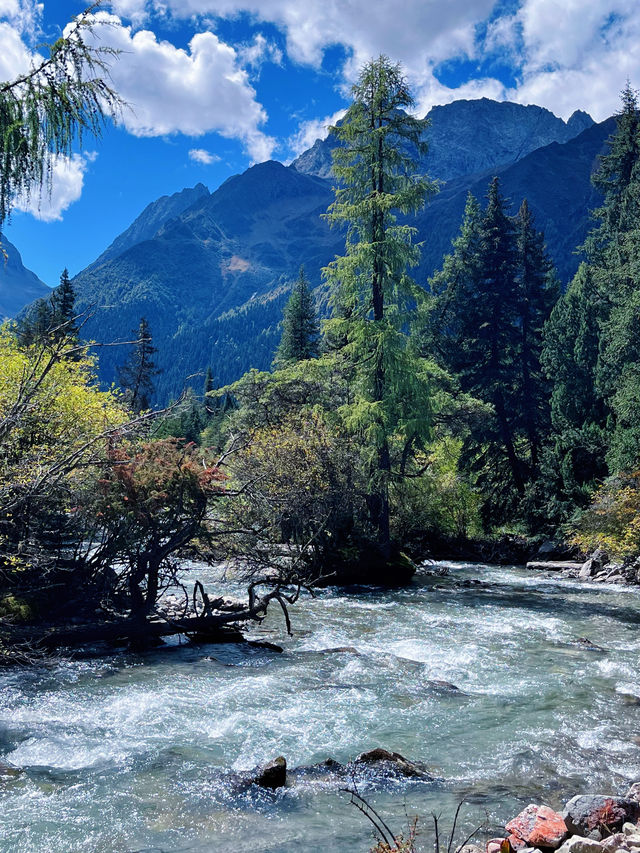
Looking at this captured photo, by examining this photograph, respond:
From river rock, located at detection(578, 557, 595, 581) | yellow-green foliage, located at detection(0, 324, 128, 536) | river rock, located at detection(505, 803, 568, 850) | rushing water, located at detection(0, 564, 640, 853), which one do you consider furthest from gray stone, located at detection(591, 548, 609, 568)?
river rock, located at detection(505, 803, 568, 850)

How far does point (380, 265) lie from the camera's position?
21.8 metres

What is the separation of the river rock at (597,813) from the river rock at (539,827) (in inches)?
4.2

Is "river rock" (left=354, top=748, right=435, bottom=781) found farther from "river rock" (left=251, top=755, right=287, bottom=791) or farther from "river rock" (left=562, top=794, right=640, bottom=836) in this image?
"river rock" (left=562, top=794, right=640, bottom=836)

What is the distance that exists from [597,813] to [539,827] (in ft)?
1.75

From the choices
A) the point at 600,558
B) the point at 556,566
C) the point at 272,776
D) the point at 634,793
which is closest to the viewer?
the point at 634,793

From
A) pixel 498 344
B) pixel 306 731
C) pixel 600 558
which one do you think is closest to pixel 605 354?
pixel 498 344

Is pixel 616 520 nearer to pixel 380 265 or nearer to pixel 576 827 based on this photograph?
pixel 380 265

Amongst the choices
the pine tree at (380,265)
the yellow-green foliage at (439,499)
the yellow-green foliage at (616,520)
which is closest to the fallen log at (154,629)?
the pine tree at (380,265)

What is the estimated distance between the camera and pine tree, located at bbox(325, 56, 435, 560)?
68.8 ft

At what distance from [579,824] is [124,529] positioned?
888cm

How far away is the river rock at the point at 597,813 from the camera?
550 cm

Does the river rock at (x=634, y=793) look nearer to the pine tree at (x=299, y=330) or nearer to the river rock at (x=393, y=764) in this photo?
the river rock at (x=393, y=764)

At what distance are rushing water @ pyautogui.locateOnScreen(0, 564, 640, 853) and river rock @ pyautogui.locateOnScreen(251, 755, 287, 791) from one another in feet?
0.38

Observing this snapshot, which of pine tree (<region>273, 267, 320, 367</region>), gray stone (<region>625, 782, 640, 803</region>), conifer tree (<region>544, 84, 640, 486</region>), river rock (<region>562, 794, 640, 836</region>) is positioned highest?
pine tree (<region>273, 267, 320, 367</region>)
